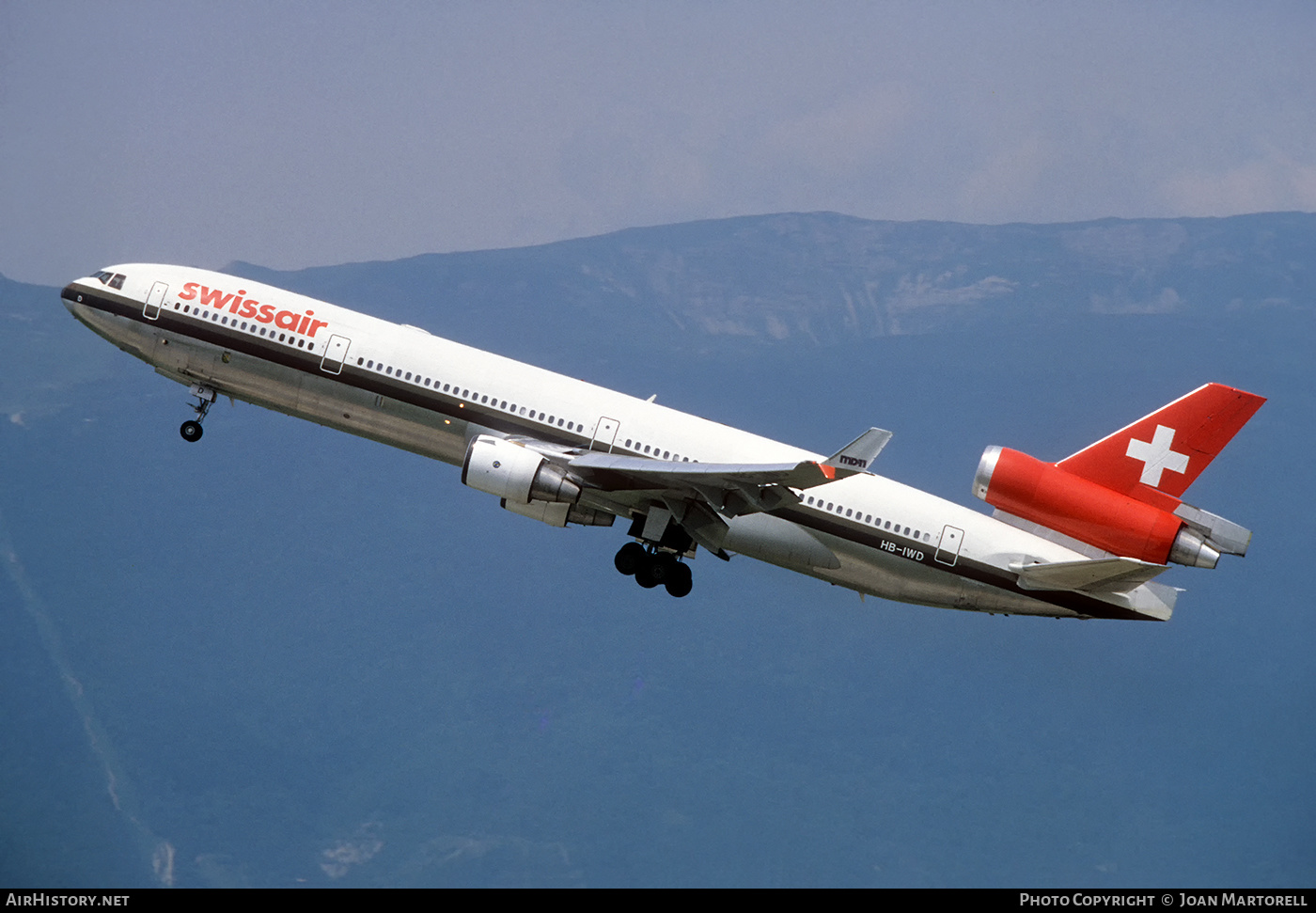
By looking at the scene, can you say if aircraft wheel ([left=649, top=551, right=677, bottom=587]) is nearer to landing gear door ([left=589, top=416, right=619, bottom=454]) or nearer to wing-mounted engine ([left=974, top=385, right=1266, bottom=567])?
landing gear door ([left=589, top=416, right=619, bottom=454])

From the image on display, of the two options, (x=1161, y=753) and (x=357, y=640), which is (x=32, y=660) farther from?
(x=1161, y=753)

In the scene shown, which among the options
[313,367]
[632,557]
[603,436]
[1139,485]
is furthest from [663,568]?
[1139,485]

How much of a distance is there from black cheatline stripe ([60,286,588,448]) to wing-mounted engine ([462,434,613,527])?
4.42ft

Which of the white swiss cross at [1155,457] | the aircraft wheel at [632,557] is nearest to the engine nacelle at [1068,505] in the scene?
the white swiss cross at [1155,457]

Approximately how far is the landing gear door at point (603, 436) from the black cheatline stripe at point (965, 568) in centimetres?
485

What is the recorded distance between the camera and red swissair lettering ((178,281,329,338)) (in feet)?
127

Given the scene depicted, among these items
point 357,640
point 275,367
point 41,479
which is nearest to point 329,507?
point 357,640

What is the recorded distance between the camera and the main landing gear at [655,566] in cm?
3950

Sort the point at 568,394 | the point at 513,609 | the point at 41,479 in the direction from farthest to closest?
the point at 41,479
the point at 513,609
the point at 568,394

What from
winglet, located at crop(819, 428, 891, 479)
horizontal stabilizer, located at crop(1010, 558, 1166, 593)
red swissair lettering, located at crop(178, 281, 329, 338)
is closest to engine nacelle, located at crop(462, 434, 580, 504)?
red swissair lettering, located at crop(178, 281, 329, 338)

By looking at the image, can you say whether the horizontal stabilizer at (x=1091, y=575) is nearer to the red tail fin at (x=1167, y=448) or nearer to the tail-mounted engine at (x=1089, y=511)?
the tail-mounted engine at (x=1089, y=511)

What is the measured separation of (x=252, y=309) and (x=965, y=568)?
69.0 ft

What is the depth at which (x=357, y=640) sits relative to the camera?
165250 millimetres

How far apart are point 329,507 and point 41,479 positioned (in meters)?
37.1
